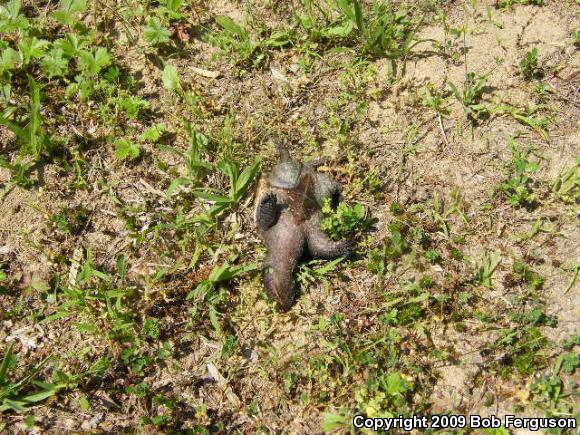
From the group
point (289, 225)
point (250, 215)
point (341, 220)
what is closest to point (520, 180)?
point (341, 220)

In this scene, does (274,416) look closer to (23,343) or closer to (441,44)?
(23,343)

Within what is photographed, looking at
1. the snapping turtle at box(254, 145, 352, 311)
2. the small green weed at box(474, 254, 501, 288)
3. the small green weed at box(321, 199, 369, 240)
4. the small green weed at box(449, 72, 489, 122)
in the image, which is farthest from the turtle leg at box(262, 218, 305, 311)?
the small green weed at box(449, 72, 489, 122)

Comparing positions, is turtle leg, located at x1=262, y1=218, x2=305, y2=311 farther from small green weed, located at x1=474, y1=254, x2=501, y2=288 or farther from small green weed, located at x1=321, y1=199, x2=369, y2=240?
small green weed, located at x1=474, y1=254, x2=501, y2=288

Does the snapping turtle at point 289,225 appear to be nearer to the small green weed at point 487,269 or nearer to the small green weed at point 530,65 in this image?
the small green weed at point 487,269

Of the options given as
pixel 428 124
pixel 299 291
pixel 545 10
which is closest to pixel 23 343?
pixel 299 291

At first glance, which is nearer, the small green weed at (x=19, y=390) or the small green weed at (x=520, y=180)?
the small green weed at (x=19, y=390)

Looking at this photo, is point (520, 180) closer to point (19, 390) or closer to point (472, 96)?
point (472, 96)

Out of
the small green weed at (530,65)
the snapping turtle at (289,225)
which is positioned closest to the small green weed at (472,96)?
the small green weed at (530,65)

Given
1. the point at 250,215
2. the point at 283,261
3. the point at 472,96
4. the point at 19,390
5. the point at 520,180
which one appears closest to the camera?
the point at 19,390
